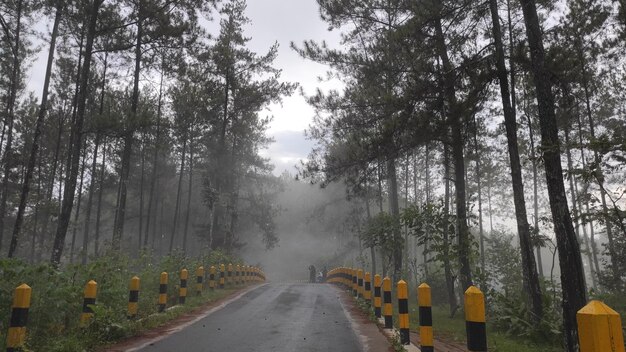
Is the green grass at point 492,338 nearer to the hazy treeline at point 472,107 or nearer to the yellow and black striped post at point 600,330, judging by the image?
the hazy treeline at point 472,107

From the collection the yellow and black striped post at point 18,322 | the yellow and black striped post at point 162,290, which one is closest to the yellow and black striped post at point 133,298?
the yellow and black striped post at point 162,290

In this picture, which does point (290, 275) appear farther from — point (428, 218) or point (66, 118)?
point (428, 218)

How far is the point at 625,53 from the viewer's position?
14711mm

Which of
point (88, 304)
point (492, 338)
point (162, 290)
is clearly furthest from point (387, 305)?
point (88, 304)

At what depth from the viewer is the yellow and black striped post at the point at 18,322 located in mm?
5371

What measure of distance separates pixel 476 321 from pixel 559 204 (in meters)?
4.92

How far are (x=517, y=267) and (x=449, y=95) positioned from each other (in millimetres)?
13506

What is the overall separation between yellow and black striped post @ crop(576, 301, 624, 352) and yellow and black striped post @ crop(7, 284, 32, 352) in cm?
606

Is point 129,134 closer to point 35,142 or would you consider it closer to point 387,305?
point 35,142

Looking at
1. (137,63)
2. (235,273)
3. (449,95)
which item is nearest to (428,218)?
(449,95)

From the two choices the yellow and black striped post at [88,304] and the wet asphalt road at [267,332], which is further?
the yellow and black striped post at [88,304]

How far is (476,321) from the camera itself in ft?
13.2

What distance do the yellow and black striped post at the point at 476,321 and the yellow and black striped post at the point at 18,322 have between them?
5297 millimetres

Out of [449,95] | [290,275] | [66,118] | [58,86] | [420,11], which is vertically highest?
[58,86]
